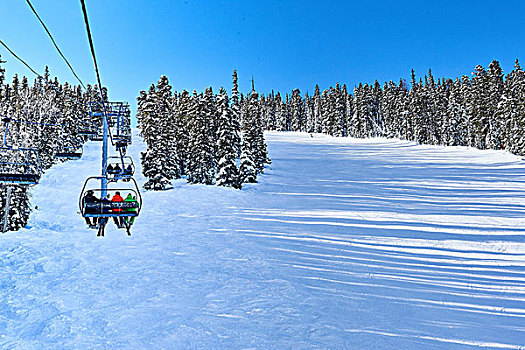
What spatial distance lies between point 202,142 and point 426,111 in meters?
64.8

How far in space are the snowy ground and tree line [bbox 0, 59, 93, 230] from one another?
2.33 metres

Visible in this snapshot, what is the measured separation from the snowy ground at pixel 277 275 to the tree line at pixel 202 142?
5955 mm

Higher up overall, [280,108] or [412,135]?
[280,108]

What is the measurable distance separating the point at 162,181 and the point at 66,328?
27934mm

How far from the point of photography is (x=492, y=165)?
42781 mm

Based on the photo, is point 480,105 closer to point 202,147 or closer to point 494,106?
point 494,106

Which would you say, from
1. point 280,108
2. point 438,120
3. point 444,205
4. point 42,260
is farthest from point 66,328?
point 280,108

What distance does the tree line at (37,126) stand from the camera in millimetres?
25141

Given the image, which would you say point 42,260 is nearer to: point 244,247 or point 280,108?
point 244,247

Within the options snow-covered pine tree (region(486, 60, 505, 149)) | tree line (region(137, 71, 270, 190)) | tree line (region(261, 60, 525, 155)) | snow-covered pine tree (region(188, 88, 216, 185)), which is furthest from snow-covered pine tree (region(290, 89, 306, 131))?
snow-covered pine tree (region(188, 88, 216, 185))

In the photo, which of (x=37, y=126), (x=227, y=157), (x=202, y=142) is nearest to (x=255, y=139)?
(x=202, y=142)

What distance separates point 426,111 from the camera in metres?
82.4

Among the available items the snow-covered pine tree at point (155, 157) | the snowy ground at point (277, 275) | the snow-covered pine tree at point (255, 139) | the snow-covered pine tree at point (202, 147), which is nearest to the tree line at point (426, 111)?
the snowy ground at point (277, 275)

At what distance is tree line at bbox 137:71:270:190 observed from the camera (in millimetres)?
36281
